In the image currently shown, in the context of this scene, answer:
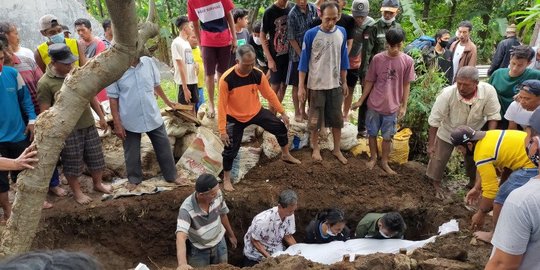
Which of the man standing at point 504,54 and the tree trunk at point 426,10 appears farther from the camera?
the tree trunk at point 426,10

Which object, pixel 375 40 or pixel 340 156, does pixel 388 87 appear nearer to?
pixel 375 40

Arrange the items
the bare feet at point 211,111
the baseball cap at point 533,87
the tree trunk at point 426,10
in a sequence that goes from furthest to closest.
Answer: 1. the tree trunk at point 426,10
2. the bare feet at point 211,111
3. the baseball cap at point 533,87

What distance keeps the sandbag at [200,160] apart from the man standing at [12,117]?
182cm

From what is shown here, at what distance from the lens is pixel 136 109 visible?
465cm

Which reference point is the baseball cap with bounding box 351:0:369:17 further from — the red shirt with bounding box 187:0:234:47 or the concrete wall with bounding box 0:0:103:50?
the concrete wall with bounding box 0:0:103:50

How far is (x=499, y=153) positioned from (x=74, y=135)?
166 inches

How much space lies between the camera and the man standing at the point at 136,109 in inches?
181

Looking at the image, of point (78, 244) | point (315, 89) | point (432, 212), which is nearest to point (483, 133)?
point (432, 212)

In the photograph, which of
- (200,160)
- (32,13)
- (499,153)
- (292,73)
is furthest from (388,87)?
(32,13)

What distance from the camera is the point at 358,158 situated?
5918mm

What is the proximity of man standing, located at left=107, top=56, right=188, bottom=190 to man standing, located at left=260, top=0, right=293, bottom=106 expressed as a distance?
1.56 meters

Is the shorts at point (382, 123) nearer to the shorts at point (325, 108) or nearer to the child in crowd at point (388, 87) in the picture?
the child in crowd at point (388, 87)

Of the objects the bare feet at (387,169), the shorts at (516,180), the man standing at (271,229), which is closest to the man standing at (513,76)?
the bare feet at (387,169)

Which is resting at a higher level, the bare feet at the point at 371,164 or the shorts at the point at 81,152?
the shorts at the point at 81,152
